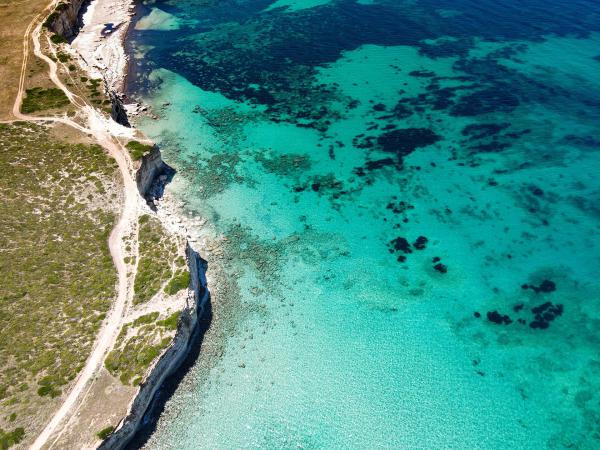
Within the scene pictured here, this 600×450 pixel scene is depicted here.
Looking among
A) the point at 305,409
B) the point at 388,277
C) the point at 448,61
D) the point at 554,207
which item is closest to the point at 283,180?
the point at 388,277

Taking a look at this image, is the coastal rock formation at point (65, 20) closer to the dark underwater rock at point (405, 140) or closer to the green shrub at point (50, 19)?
the green shrub at point (50, 19)

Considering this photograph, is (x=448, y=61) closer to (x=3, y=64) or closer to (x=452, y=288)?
(x=452, y=288)

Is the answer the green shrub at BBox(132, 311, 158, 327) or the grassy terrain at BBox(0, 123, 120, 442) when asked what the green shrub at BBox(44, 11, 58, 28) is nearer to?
the grassy terrain at BBox(0, 123, 120, 442)

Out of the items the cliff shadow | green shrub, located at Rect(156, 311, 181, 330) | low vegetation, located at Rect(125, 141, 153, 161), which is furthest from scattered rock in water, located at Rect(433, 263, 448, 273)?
low vegetation, located at Rect(125, 141, 153, 161)

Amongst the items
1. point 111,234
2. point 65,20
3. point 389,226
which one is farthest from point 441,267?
point 65,20

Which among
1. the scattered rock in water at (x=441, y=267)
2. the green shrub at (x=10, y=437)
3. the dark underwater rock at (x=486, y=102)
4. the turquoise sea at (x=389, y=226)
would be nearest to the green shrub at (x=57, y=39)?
the turquoise sea at (x=389, y=226)

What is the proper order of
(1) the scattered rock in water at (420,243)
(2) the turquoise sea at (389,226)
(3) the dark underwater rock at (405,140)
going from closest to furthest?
(2) the turquoise sea at (389,226) < (1) the scattered rock in water at (420,243) < (3) the dark underwater rock at (405,140)
